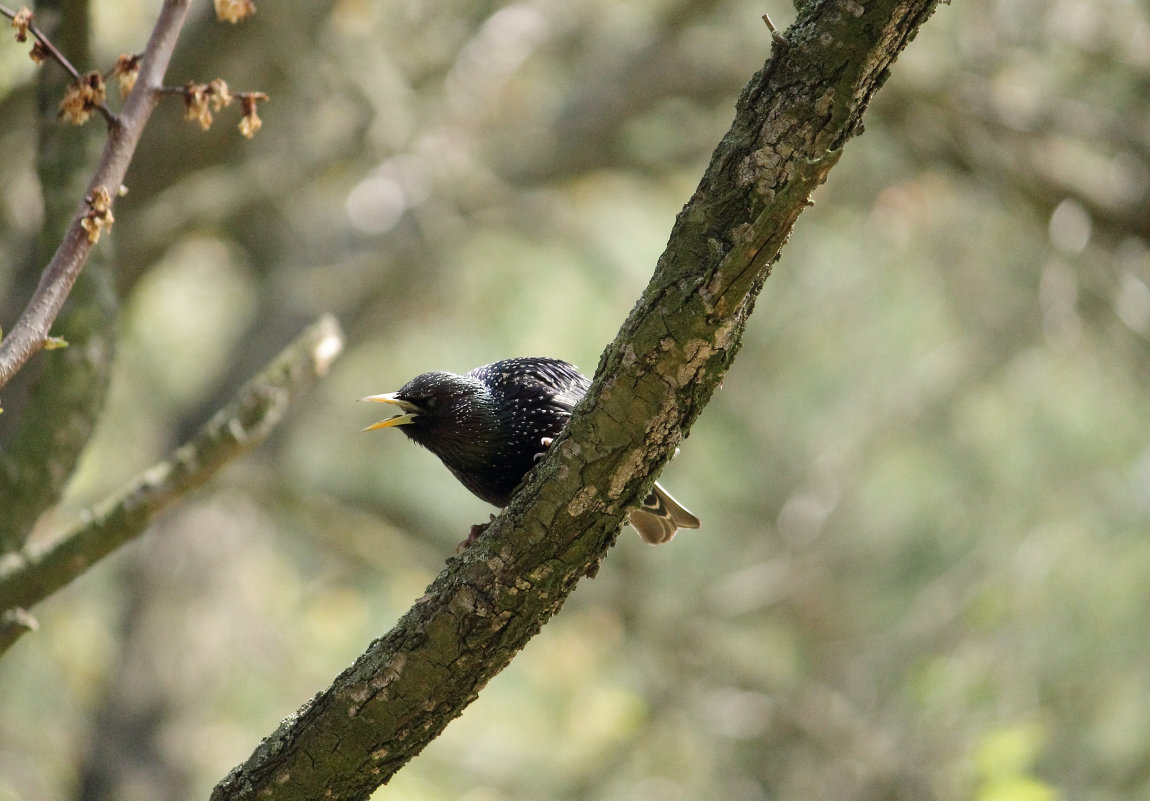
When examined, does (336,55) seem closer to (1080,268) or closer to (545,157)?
(545,157)

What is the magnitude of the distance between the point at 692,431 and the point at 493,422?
4.59m

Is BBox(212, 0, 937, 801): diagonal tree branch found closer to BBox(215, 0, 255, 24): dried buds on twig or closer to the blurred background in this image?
BBox(215, 0, 255, 24): dried buds on twig

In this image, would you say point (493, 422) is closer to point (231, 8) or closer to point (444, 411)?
point (444, 411)

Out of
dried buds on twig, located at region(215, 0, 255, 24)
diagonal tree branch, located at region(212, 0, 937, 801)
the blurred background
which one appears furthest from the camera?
the blurred background

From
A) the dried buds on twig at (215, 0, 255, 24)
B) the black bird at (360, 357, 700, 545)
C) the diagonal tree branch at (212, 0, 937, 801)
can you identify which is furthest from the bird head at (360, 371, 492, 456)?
the dried buds on twig at (215, 0, 255, 24)

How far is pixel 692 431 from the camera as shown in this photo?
8.15 m

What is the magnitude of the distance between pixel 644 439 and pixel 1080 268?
490 centimetres

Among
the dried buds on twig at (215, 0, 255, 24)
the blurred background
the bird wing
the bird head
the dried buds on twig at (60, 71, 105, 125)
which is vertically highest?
the blurred background

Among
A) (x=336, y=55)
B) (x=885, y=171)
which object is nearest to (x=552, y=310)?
(x=885, y=171)

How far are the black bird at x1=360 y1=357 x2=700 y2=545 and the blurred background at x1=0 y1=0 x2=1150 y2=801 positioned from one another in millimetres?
1932

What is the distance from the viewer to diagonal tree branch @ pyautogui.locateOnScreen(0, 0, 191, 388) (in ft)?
7.03

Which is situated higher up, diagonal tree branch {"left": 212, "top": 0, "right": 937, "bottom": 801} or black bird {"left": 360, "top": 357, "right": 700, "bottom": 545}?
black bird {"left": 360, "top": 357, "right": 700, "bottom": 545}

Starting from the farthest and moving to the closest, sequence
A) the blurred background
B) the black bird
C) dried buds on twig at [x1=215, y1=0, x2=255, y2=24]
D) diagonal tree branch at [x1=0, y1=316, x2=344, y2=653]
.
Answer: the blurred background → the black bird → diagonal tree branch at [x1=0, y1=316, x2=344, y2=653] → dried buds on twig at [x1=215, y1=0, x2=255, y2=24]

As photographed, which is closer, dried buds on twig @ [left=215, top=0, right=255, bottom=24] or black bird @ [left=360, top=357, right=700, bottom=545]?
dried buds on twig @ [left=215, top=0, right=255, bottom=24]
